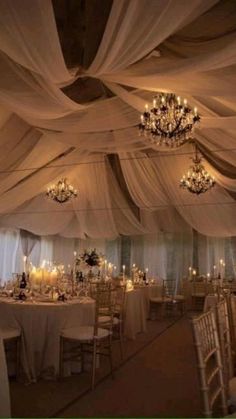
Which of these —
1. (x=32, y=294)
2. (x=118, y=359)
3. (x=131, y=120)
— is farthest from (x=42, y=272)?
(x=131, y=120)

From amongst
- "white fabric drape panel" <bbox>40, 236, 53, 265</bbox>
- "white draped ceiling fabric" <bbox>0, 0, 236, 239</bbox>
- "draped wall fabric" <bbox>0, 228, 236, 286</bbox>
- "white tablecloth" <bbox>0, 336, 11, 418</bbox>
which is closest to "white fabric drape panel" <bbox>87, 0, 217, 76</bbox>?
"white draped ceiling fabric" <bbox>0, 0, 236, 239</bbox>

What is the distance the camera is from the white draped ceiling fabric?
284 cm

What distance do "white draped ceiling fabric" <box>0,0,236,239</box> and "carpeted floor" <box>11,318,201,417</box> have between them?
305cm

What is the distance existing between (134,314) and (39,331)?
329cm

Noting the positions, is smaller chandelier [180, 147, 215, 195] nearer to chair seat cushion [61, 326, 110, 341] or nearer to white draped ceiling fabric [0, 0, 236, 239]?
white draped ceiling fabric [0, 0, 236, 239]

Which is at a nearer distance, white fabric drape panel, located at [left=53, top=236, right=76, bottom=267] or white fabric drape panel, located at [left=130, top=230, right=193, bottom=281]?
white fabric drape panel, located at [left=130, top=230, right=193, bottom=281]

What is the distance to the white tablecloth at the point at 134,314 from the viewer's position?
7.28 metres

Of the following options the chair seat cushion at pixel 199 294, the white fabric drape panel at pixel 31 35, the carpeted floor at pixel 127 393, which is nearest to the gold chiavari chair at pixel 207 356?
the carpeted floor at pixel 127 393

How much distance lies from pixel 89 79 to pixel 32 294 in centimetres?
317

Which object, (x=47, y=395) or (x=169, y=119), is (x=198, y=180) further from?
(x=47, y=395)

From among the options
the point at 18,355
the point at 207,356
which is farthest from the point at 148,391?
the point at 207,356

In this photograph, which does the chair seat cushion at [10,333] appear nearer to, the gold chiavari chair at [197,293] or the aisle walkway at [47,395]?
the aisle walkway at [47,395]

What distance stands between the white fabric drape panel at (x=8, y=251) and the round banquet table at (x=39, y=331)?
836cm

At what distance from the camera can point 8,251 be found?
516 inches
